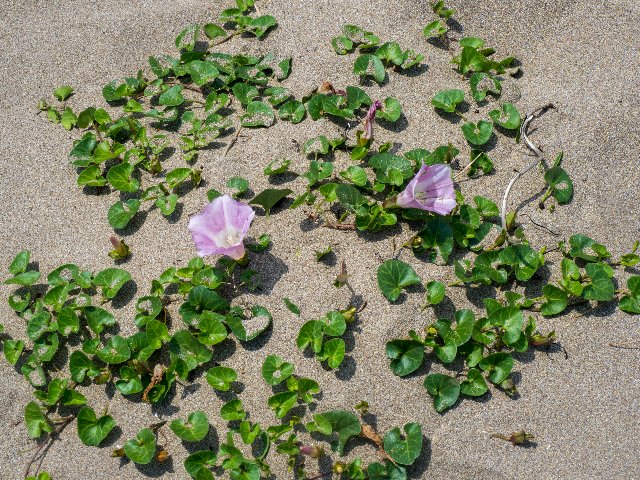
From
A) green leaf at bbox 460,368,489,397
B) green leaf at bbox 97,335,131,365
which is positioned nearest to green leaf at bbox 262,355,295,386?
green leaf at bbox 97,335,131,365

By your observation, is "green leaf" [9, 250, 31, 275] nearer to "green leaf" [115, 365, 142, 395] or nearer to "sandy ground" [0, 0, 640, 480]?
"sandy ground" [0, 0, 640, 480]

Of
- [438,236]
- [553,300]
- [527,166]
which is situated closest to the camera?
[553,300]

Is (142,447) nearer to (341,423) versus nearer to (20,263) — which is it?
(341,423)

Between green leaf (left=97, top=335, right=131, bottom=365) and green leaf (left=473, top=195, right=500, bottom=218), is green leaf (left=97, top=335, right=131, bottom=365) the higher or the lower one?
the lower one

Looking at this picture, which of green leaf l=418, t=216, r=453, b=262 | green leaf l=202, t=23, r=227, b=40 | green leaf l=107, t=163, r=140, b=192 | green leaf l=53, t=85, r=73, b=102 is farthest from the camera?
green leaf l=202, t=23, r=227, b=40

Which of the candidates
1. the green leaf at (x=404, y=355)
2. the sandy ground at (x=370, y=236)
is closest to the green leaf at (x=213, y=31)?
the sandy ground at (x=370, y=236)

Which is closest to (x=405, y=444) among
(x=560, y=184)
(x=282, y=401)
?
(x=282, y=401)

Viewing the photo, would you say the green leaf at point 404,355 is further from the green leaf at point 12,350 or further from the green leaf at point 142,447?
the green leaf at point 12,350
